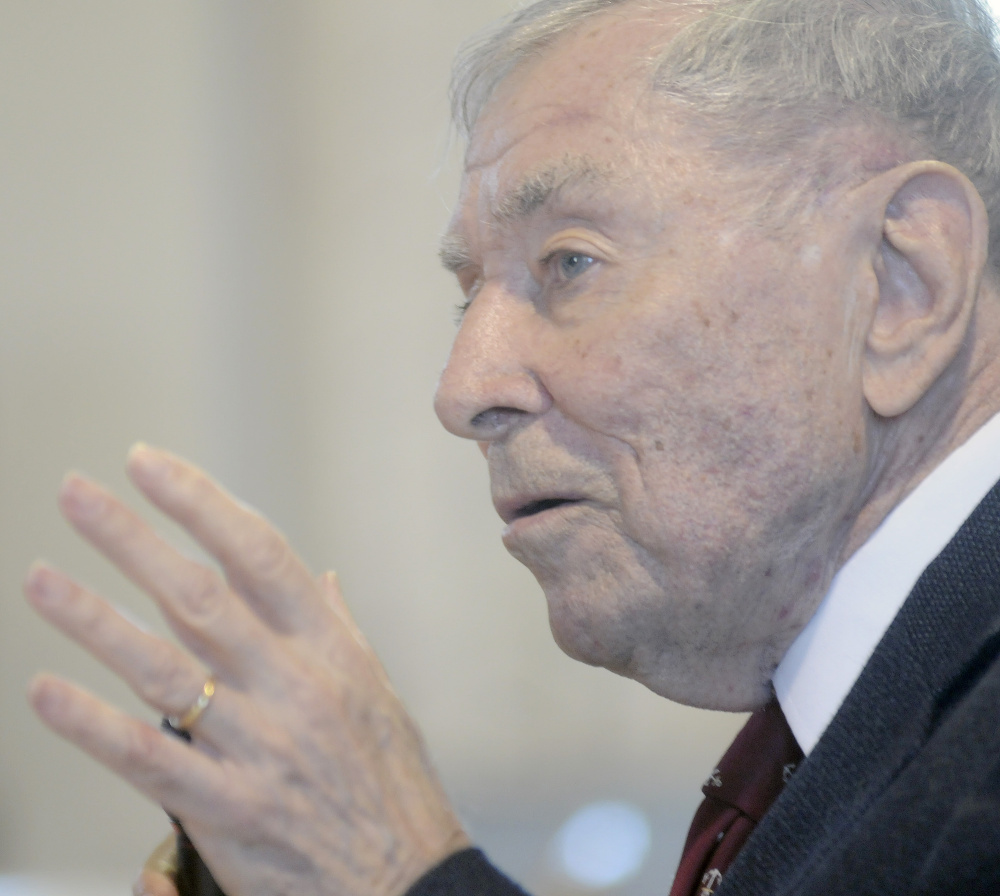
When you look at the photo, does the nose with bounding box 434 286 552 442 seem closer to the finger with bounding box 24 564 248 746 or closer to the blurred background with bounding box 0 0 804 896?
the finger with bounding box 24 564 248 746

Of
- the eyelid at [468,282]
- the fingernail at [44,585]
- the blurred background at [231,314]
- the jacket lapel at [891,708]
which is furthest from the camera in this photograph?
the blurred background at [231,314]

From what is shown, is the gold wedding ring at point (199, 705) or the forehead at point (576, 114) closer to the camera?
the gold wedding ring at point (199, 705)

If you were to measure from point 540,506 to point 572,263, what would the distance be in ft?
0.86

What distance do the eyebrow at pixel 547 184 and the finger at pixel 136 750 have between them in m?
0.64

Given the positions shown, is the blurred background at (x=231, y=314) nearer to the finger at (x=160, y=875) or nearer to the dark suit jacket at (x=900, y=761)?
the finger at (x=160, y=875)

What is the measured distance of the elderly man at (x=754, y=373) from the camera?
84 centimetres

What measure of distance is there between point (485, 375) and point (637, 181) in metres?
0.25

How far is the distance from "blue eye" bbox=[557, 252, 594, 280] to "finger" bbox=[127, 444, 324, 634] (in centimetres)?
48

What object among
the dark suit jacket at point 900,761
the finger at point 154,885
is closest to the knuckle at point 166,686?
the dark suit jacket at point 900,761

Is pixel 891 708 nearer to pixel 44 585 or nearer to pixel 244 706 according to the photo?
pixel 244 706

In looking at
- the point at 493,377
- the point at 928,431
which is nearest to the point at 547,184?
the point at 493,377

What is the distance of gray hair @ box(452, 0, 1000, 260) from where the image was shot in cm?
102

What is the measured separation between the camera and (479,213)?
1138 mm

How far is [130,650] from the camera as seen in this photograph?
2.23ft
